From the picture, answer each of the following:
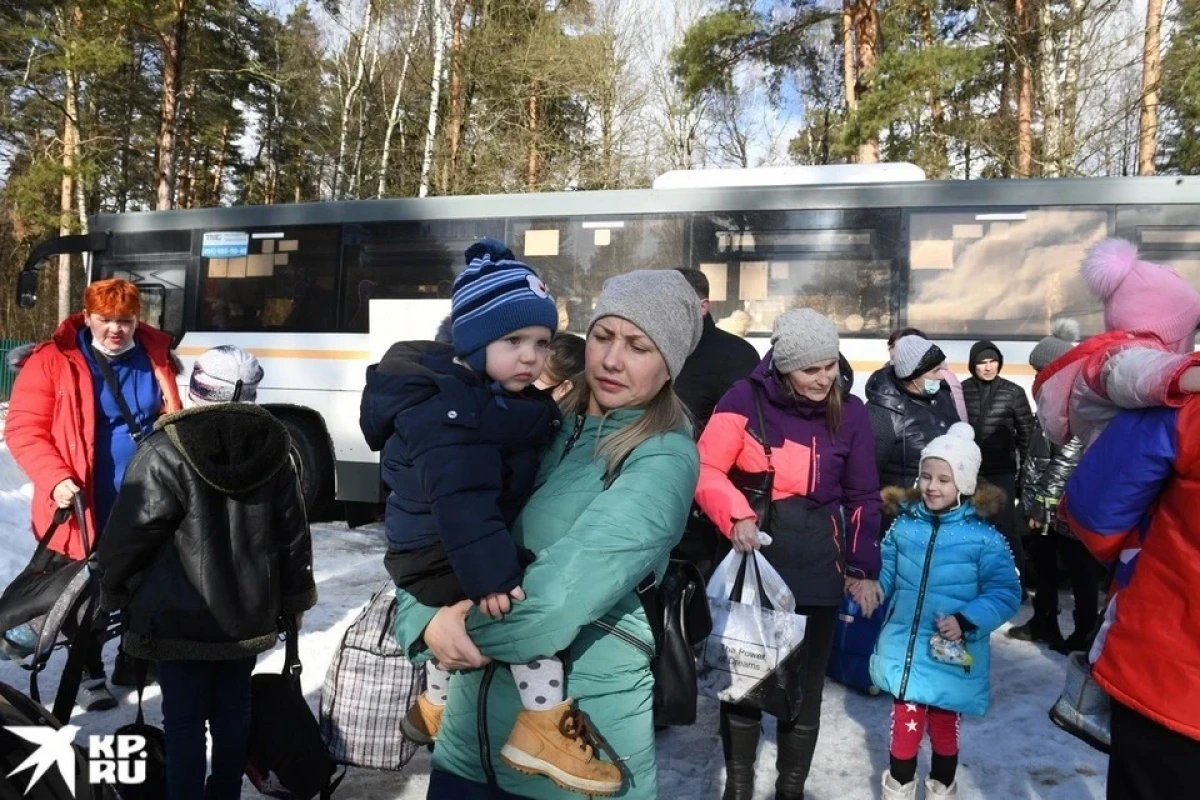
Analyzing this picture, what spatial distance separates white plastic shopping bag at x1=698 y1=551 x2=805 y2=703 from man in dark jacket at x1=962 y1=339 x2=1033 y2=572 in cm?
367

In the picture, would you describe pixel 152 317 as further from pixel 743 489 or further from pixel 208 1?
pixel 208 1

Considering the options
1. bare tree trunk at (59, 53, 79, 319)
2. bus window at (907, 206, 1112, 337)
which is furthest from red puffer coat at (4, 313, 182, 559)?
bare tree trunk at (59, 53, 79, 319)

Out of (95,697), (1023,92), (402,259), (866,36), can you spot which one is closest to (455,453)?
(95,697)

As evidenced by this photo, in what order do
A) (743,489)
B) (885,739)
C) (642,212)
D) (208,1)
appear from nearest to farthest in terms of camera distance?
(743,489), (885,739), (642,212), (208,1)

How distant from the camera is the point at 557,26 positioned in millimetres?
24078

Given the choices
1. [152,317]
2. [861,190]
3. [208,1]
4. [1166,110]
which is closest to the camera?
[861,190]

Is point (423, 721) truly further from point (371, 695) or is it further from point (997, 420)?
point (997, 420)

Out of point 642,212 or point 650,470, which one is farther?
point 642,212

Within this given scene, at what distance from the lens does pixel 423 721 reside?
8.28 ft

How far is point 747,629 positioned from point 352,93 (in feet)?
81.4

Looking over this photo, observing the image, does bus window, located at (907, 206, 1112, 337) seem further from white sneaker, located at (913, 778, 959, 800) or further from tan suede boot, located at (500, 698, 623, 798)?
tan suede boot, located at (500, 698, 623, 798)

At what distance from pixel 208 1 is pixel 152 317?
14.4 metres

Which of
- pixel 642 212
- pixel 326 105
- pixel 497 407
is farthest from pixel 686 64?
pixel 497 407

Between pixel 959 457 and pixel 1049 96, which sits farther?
pixel 1049 96
